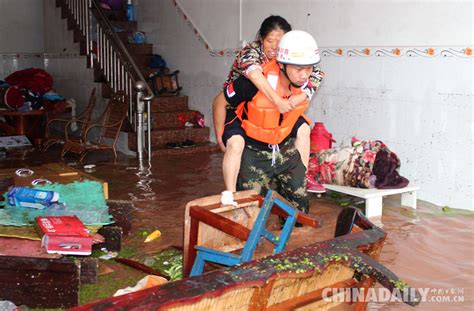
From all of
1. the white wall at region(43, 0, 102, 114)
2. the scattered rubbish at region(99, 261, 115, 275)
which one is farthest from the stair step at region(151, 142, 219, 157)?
the scattered rubbish at region(99, 261, 115, 275)

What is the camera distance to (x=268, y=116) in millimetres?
4949

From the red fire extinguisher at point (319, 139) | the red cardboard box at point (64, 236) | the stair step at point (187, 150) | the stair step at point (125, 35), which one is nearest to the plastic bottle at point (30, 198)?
the red cardboard box at point (64, 236)

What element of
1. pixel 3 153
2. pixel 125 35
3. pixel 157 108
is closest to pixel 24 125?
pixel 3 153

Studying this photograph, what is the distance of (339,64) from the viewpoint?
25.0ft

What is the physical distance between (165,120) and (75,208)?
5604 mm

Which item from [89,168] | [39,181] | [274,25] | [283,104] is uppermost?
[274,25]

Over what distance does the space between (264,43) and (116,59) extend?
512 cm

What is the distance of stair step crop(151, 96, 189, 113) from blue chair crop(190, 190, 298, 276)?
685cm

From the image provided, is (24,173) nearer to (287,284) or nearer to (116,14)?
(287,284)

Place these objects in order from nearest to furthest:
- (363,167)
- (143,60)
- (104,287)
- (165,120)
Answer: (104,287)
(363,167)
(165,120)
(143,60)

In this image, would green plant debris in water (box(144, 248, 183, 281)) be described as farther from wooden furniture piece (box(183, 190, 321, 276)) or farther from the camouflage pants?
the camouflage pants

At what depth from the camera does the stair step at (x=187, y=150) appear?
30.9 feet

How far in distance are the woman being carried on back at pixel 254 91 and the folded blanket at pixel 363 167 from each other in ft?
3.56

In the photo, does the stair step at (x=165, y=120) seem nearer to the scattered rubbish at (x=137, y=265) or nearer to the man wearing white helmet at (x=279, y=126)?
the man wearing white helmet at (x=279, y=126)
